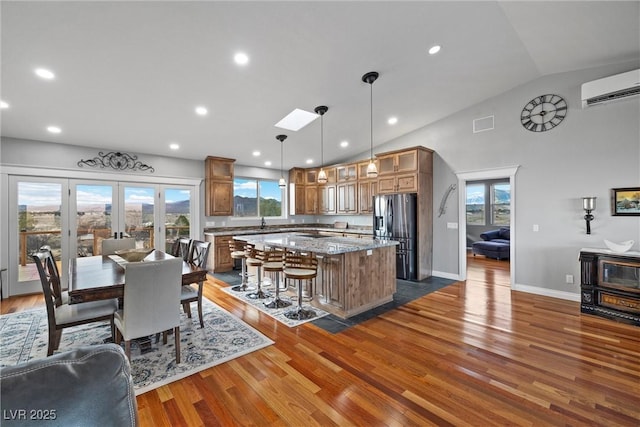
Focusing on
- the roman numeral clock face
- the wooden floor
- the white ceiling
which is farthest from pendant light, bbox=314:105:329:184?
the roman numeral clock face

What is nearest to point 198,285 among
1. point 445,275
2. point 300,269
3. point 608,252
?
point 300,269

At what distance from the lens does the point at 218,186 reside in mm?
6309

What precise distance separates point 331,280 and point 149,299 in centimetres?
210

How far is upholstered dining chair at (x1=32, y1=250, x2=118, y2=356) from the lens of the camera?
2.39 meters

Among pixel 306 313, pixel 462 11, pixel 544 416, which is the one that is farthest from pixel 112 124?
pixel 544 416

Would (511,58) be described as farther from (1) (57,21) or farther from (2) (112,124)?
(2) (112,124)

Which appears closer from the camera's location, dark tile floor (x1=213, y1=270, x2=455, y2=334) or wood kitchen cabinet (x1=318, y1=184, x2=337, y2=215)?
dark tile floor (x1=213, y1=270, x2=455, y2=334)

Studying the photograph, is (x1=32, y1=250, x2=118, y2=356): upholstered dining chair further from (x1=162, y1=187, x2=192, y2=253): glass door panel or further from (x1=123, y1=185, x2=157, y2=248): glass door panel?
(x1=162, y1=187, x2=192, y2=253): glass door panel

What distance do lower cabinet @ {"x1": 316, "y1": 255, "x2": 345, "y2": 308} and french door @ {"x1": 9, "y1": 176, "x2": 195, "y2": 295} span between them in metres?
3.78

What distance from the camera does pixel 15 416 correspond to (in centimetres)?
70

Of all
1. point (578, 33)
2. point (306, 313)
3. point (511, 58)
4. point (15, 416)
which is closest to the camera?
point (15, 416)

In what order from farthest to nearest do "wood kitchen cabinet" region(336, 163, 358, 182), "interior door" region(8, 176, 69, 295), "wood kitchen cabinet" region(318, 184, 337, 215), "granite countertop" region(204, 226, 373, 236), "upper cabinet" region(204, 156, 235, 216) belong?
"wood kitchen cabinet" region(318, 184, 337, 215) < "wood kitchen cabinet" region(336, 163, 358, 182) < "granite countertop" region(204, 226, 373, 236) < "upper cabinet" region(204, 156, 235, 216) < "interior door" region(8, 176, 69, 295)

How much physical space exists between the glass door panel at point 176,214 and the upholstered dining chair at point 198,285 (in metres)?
2.56

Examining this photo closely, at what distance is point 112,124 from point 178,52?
2.21 metres
